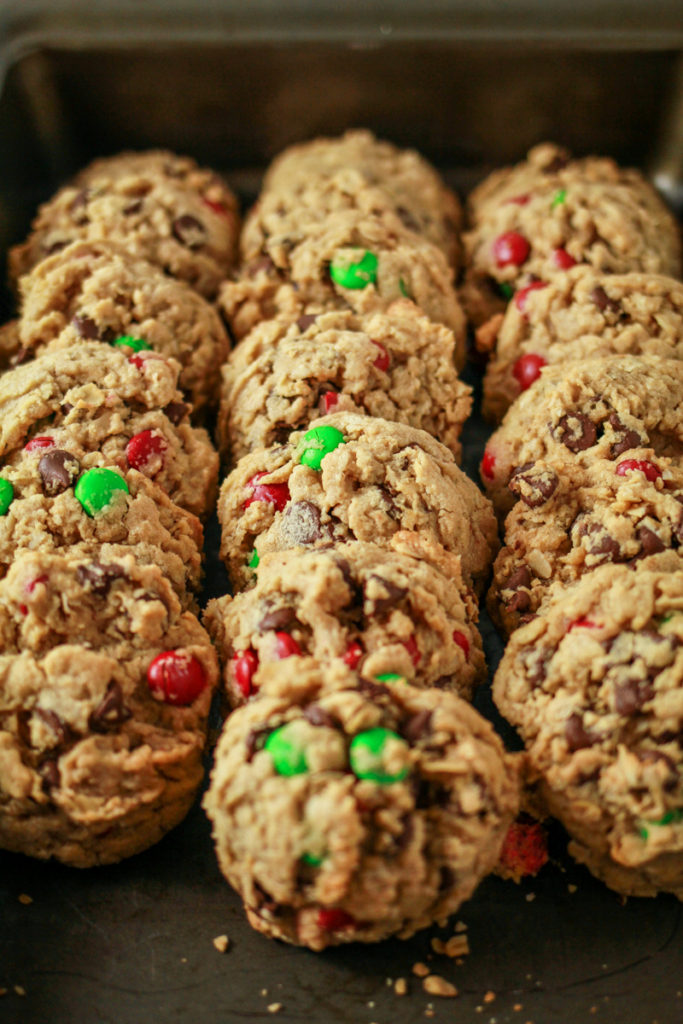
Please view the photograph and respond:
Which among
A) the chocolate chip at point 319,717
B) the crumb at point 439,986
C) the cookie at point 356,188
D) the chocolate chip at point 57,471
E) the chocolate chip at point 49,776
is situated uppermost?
the cookie at point 356,188

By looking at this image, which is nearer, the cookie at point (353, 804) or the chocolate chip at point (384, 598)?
the cookie at point (353, 804)

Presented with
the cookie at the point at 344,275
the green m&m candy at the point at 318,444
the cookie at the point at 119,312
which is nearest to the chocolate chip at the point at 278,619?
the green m&m candy at the point at 318,444

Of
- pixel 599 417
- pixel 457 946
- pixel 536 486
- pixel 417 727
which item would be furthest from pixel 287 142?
pixel 457 946

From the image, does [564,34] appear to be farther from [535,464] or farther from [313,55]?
[535,464]

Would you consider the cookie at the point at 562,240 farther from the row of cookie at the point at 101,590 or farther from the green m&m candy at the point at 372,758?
the green m&m candy at the point at 372,758

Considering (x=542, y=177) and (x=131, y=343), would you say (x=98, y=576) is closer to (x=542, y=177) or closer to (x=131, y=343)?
(x=131, y=343)

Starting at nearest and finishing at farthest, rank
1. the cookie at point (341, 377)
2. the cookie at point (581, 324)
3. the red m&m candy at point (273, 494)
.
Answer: the red m&m candy at point (273, 494), the cookie at point (341, 377), the cookie at point (581, 324)

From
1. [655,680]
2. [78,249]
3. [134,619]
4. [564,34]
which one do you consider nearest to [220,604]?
[134,619]
